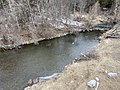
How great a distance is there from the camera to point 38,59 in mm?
33438

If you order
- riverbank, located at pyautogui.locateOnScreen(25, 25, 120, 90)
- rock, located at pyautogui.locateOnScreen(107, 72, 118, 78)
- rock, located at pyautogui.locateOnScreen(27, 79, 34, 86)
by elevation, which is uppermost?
rock, located at pyautogui.locateOnScreen(107, 72, 118, 78)

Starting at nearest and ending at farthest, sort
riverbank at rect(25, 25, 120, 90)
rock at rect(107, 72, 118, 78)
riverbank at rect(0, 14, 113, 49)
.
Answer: riverbank at rect(25, 25, 120, 90)
rock at rect(107, 72, 118, 78)
riverbank at rect(0, 14, 113, 49)

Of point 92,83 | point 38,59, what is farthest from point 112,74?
point 38,59

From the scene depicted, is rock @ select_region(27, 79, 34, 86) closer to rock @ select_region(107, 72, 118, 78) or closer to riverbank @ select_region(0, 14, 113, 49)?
rock @ select_region(107, 72, 118, 78)

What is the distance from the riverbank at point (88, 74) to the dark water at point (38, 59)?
9.94 feet

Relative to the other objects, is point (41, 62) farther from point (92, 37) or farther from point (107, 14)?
point (107, 14)

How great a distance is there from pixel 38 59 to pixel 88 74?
10.5m

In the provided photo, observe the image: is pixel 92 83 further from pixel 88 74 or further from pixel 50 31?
pixel 50 31

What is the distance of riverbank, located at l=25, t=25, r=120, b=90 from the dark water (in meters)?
3.03

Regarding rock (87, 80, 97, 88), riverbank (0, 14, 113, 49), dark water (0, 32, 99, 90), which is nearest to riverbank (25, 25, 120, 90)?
rock (87, 80, 97, 88)

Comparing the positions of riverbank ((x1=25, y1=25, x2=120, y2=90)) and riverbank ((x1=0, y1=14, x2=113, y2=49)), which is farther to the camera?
riverbank ((x1=0, y1=14, x2=113, y2=49))

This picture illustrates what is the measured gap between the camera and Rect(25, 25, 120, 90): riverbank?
22828 mm

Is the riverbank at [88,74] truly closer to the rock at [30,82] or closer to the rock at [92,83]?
the rock at [92,83]

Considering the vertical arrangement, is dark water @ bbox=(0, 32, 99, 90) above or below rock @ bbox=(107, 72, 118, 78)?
below
